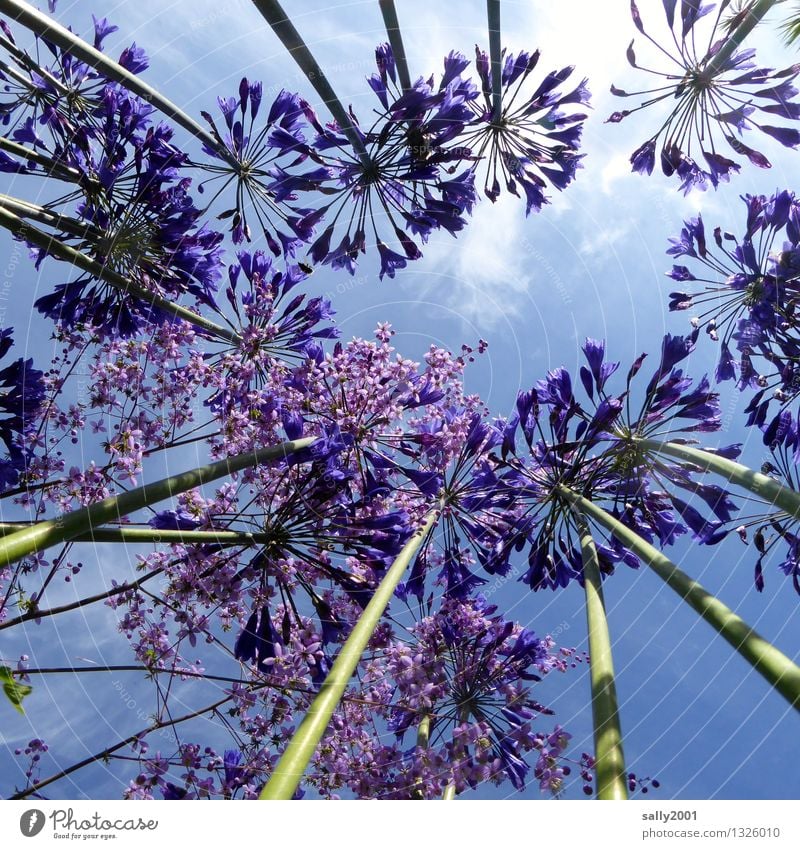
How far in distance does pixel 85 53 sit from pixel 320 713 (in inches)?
171

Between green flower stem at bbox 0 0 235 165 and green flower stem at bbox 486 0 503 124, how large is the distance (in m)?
2.51

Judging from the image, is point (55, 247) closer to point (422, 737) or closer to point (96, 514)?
point (96, 514)

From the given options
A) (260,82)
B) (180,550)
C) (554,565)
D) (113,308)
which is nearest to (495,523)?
(554,565)

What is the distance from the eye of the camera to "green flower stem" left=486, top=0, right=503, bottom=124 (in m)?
4.71

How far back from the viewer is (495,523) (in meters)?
7.20

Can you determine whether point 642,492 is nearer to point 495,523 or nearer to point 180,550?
point 495,523

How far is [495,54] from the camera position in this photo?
17.0 ft

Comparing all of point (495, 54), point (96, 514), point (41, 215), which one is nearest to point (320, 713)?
point (96, 514)

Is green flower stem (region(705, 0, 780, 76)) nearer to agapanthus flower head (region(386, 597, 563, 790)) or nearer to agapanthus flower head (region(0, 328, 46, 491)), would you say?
agapanthus flower head (region(386, 597, 563, 790))

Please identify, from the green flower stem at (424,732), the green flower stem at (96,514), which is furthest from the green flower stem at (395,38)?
the green flower stem at (424,732)

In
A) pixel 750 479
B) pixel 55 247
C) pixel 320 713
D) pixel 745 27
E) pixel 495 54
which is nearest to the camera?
pixel 320 713

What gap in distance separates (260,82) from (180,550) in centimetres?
532

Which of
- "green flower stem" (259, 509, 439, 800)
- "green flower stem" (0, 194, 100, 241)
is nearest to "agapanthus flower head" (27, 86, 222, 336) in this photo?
"green flower stem" (0, 194, 100, 241)
